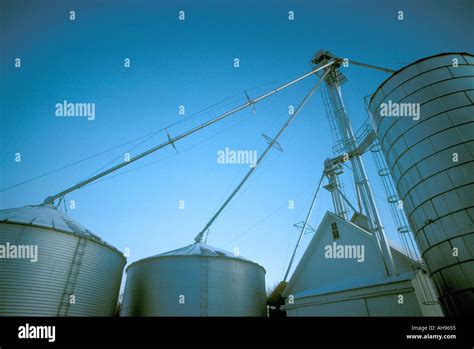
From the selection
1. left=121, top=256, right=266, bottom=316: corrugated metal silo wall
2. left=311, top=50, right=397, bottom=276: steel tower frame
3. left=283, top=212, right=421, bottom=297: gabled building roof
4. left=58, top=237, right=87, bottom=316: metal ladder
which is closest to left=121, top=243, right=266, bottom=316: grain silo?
left=121, top=256, right=266, bottom=316: corrugated metal silo wall

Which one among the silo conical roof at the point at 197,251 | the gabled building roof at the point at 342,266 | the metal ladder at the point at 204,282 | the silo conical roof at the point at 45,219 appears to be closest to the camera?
the gabled building roof at the point at 342,266

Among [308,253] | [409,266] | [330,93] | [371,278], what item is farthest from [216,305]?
[330,93]

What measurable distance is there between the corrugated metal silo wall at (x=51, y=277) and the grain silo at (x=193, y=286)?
1.81 m

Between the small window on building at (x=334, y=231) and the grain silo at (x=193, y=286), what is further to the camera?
the small window on building at (x=334, y=231)

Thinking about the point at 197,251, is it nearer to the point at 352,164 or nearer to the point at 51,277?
the point at 51,277

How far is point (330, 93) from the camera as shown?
18.9 meters

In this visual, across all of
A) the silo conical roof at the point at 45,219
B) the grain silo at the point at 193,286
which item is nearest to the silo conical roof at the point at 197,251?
the grain silo at the point at 193,286

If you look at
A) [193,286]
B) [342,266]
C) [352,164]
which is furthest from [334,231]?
[193,286]

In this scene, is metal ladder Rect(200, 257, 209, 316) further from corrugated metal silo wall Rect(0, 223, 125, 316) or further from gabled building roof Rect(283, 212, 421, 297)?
corrugated metal silo wall Rect(0, 223, 125, 316)

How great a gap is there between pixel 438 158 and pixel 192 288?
40.6 ft

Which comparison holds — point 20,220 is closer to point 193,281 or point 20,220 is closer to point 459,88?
point 193,281

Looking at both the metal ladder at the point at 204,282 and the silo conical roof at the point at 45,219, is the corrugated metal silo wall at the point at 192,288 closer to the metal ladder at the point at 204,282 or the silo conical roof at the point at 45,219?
the metal ladder at the point at 204,282

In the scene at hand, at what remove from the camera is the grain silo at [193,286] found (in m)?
13.6
